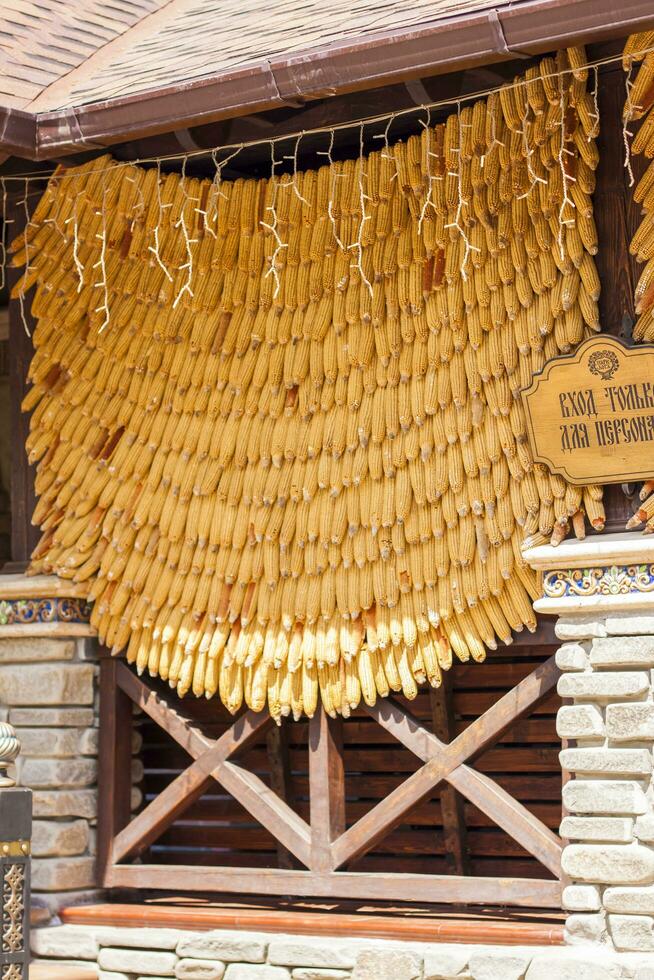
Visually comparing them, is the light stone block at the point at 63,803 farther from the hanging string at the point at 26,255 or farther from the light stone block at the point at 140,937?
the hanging string at the point at 26,255

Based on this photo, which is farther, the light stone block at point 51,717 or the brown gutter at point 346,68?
the light stone block at point 51,717

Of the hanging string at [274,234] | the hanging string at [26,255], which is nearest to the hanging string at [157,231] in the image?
the hanging string at [274,234]

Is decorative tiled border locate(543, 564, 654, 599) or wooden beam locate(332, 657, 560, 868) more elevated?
decorative tiled border locate(543, 564, 654, 599)

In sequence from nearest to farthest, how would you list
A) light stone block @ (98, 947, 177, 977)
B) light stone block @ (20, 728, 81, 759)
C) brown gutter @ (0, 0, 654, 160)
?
brown gutter @ (0, 0, 654, 160) → light stone block @ (98, 947, 177, 977) → light stone block @ (20, 728, 81, 759)

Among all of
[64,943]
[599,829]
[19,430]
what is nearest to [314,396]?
[19,430]

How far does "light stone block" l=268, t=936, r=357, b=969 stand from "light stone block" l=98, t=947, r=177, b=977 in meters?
0.49

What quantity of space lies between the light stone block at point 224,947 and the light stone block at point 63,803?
830 mm

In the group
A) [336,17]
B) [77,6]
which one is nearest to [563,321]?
[336,17]

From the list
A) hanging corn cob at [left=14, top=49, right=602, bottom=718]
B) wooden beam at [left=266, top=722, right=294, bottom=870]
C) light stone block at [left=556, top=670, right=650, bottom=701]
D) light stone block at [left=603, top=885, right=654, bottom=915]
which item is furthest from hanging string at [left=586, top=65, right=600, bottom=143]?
wooden beam at [left=266, top=722, right=294, bottom=870]

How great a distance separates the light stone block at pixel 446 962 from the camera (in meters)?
5.50

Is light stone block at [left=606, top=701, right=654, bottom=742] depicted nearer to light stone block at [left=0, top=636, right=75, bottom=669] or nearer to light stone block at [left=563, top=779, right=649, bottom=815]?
light stone block at [left=563, top=779, right=649, bottom=815]

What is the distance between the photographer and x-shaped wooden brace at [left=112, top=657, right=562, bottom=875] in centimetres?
571

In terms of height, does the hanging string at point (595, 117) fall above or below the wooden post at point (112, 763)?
above

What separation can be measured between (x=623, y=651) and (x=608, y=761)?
0.38 metres
